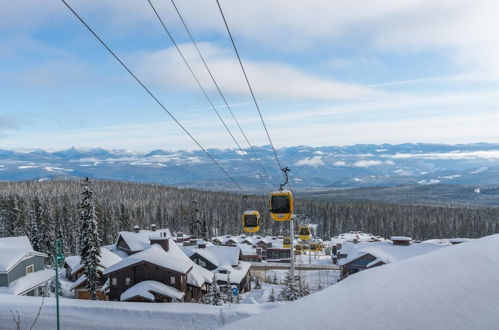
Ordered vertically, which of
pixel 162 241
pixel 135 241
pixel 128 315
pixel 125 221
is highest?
pixel 128 315

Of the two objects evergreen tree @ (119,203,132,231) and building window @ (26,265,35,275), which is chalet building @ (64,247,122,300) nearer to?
building window @ (26,265,35,275)

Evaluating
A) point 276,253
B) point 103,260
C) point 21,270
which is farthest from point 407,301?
point 276,253

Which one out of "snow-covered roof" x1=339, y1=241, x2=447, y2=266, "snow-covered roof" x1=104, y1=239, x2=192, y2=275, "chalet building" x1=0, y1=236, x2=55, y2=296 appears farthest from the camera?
"snow-covered roof" x1=339, y1=241, x2=447, y2=266

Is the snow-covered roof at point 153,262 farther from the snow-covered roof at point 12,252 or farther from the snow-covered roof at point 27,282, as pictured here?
the snow-covered roof at point 12,252

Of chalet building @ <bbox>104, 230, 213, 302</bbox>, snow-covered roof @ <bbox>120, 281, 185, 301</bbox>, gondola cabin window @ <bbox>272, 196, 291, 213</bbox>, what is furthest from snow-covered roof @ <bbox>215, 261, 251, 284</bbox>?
gondola cabin window @ <bbox>272, 196, 291, 213</bbox>

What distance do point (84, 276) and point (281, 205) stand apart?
1103 inches

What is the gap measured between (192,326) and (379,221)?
128178mm

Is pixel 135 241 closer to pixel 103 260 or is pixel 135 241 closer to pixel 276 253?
pixel 103 260

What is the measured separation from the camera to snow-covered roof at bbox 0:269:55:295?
98.2 feet

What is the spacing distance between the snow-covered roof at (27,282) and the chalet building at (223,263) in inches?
731

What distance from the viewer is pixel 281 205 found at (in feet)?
60.0

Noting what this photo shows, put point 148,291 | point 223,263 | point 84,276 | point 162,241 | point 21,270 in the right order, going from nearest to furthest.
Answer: point 148,291
point 21,270
point 84,276
point 162,241
point 223,263

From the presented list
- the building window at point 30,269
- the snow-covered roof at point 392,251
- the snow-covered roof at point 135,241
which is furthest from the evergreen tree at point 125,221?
the snow-covered roof at point 392,251

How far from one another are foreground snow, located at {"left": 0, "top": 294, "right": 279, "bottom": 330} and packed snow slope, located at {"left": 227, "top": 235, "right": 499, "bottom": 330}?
7.61m
